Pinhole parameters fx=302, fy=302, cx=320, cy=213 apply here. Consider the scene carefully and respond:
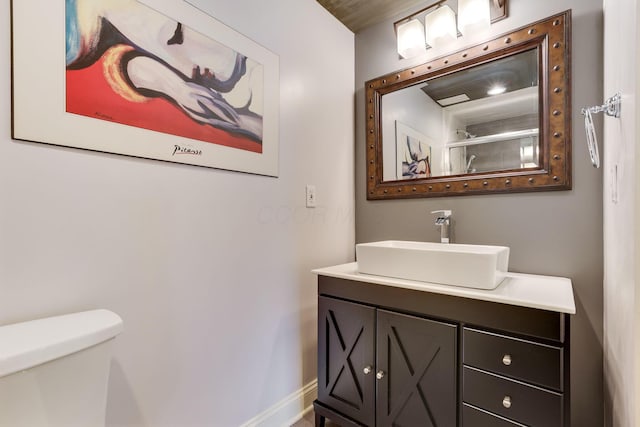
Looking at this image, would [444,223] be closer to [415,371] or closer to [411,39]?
[415,371]

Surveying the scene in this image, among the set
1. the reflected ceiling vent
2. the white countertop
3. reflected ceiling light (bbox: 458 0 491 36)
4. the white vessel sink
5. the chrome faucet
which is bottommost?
the white countertop

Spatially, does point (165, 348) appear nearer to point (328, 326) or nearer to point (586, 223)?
point (328, 326)

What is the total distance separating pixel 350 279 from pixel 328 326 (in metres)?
0.26

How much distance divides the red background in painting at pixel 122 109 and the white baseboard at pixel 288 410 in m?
1.21

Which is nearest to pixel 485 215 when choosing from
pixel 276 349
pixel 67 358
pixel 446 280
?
pixel 446 280

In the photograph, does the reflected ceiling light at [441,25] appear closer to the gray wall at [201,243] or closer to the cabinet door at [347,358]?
the gray wall at [201,243]

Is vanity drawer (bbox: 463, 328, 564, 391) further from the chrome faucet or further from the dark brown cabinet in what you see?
the chrome faucet

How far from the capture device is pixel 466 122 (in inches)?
59.3

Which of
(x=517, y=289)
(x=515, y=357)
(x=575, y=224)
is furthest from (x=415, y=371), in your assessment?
(x=575, y=224)

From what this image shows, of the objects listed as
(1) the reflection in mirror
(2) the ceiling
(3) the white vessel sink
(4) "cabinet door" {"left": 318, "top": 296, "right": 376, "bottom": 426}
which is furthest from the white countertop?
(2) the ceiling

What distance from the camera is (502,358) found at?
3.05 ft

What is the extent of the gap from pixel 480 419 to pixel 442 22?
169 centimetres

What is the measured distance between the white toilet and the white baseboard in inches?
29.1

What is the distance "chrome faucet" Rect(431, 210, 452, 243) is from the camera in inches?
58.2
